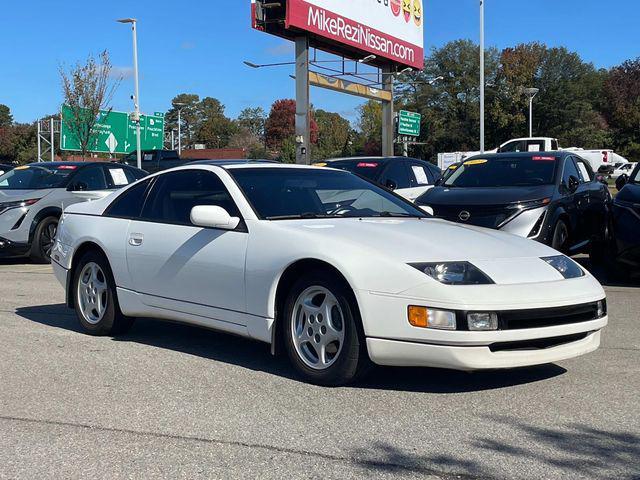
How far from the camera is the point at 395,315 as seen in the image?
4363 millimetres

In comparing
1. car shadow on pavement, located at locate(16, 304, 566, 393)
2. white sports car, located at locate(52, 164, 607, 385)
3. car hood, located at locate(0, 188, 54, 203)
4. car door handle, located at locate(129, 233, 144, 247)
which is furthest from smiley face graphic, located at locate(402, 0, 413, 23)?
car door handle, located at locate(129, 233, 144, 247)

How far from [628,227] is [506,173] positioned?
205 centimetres

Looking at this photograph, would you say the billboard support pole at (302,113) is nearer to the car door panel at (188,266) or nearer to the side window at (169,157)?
the side window at (169,157)

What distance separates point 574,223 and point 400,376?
17.7 ft

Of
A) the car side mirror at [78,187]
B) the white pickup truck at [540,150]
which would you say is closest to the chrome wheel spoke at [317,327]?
the white pickup truck at [540,150]

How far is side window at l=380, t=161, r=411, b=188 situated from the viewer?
12.2 meters

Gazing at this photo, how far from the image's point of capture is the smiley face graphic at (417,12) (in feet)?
112

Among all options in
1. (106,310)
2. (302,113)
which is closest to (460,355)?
(106,310)

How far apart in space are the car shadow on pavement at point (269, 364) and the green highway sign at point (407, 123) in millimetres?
41325

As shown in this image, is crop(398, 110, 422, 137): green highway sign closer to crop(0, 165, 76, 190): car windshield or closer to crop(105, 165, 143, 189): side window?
crop(105, 165, 143, 189): side window

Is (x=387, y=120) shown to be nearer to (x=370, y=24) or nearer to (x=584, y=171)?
(x=370, y=24)

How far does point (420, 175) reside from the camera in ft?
42.6

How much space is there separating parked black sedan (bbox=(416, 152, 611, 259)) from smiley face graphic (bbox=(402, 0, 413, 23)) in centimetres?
2371

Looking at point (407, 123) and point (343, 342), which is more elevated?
point (407, 123)
